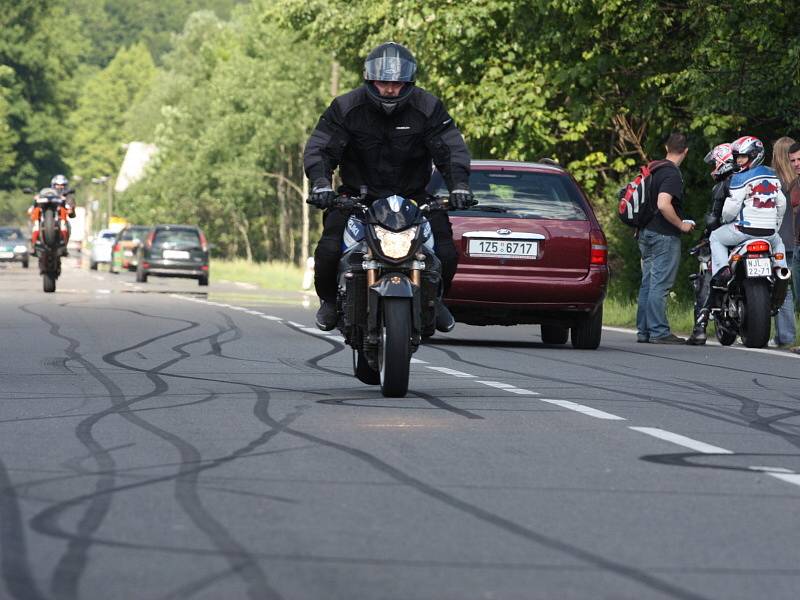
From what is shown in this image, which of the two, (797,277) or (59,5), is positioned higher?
(59,5)

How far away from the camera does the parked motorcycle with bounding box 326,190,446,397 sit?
35.0ft

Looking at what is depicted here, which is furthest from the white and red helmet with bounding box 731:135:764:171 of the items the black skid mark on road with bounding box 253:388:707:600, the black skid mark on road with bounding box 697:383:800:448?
the black skid mark on road with bounding box 253:388:707:600

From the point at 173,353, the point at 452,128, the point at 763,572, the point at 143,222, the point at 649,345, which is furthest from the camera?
the point at 143,222

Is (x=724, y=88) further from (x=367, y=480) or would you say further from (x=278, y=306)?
(x=367, y=480)

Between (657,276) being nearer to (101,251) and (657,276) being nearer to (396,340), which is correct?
(396,340)

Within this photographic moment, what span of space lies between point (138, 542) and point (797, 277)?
1281 centimetres

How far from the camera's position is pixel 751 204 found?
650 inches

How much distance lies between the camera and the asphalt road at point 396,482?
540 centimetres

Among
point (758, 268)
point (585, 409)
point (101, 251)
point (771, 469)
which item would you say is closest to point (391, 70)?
point (585, 409)

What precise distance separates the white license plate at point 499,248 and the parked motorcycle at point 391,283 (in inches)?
188

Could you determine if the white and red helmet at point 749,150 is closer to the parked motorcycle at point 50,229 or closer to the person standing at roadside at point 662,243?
the person standing at roadside at point 662,243

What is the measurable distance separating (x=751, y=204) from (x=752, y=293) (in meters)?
0.78

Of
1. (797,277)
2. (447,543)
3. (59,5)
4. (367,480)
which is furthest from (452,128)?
(59,5)

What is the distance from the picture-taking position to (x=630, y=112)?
2773cm
